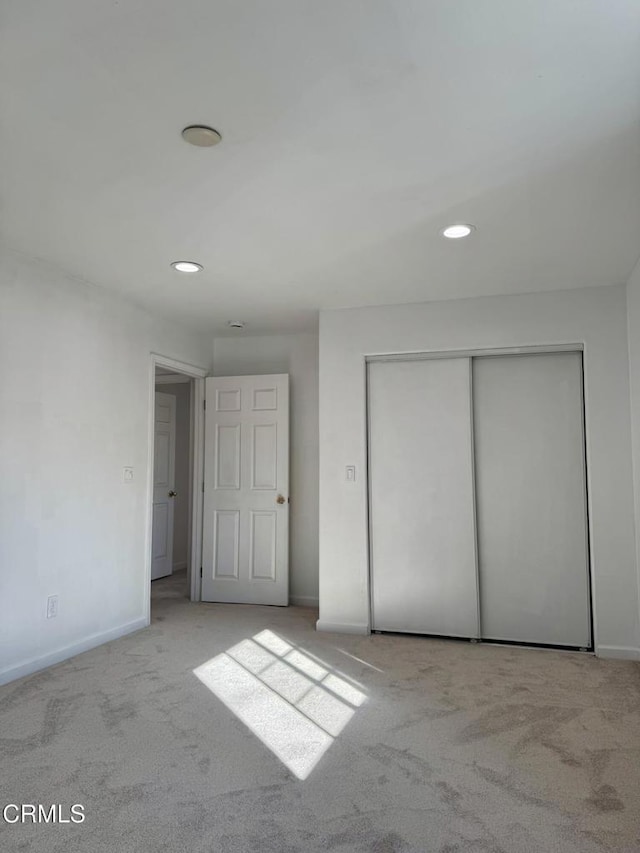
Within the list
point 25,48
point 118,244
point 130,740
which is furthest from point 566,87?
point 130,740

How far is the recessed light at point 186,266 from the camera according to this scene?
11.0 ft

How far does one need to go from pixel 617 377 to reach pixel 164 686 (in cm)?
332

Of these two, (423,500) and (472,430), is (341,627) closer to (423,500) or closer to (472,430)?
(423,500)

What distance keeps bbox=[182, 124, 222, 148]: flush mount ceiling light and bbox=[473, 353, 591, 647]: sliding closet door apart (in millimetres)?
2616

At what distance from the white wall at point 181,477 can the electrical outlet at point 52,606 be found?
332cm

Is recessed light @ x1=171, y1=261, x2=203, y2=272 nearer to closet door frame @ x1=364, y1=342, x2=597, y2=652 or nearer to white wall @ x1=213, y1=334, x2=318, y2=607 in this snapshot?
closet door frame @ x1=364, y1=342, x2=597, y2=652

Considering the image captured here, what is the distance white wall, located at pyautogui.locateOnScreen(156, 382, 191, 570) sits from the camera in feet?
22.3

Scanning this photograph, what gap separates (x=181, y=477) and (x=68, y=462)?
11.2 ft

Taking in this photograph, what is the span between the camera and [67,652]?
3.45 metres

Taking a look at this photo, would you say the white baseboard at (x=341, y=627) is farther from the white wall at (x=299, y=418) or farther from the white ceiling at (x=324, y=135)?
the white ceiling at (x=324, y=135)

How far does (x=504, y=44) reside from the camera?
162 centimetres

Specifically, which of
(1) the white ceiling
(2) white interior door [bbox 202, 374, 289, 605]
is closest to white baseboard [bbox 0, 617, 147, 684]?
(2) white interior door [bbox 202, 374, 289, 605]

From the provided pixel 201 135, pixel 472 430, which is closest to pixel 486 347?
pixel 472 430

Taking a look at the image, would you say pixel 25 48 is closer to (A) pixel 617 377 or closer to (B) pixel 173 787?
(B) pixel 173 787
